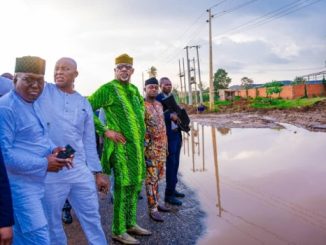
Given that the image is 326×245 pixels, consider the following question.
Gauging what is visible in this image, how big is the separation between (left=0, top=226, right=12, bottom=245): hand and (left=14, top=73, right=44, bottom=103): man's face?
1.08 m

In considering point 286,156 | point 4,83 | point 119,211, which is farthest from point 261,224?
point 286,156

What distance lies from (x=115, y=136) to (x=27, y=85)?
5.28ft

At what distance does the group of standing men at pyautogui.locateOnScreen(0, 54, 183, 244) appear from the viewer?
2.62 m

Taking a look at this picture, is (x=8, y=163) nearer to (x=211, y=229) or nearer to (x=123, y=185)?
(x=123, y=185)

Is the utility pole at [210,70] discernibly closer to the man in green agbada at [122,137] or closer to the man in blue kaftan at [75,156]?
the man in green agbada at [122,137]

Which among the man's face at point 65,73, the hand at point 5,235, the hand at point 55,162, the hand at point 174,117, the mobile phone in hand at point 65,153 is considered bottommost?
the hand at point 5,235

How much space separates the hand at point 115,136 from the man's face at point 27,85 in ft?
5.08

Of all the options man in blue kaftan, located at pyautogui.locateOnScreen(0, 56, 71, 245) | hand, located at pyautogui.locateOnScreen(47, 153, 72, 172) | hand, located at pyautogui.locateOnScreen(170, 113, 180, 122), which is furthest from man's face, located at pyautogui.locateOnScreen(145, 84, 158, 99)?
hand, located at pyautogui.locateOnScreen(47, 153, 72, 172)

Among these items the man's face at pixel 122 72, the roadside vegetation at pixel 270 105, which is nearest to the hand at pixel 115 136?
the man's face at pixel 122 72

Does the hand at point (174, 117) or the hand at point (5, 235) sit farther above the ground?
the hand at point (174, 117)

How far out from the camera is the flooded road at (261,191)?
15.5ft

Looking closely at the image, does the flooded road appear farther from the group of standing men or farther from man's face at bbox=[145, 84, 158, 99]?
man's face at bbox=[145, 84, 158, 99]

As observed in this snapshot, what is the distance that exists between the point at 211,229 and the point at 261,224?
61 centimetres

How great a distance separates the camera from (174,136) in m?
6.06
